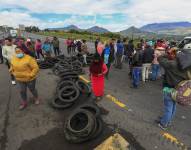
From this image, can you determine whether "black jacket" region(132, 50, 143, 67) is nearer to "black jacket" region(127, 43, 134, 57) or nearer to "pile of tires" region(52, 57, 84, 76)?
"pile of tires" region(52, 57, 84, 76)

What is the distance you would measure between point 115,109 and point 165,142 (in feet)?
6.76

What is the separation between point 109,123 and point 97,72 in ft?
6.38

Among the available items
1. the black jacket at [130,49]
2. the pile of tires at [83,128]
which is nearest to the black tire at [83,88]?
the pile of tires at [83,128]

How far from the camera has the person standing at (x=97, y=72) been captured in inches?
254

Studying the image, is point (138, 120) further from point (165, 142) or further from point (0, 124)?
point (0, 124)

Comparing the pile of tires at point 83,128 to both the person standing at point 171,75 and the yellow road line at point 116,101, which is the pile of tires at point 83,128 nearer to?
the yellow road line at point 116,101

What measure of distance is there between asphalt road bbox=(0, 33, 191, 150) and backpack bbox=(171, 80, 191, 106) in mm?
1047

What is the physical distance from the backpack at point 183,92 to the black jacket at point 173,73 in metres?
0.12

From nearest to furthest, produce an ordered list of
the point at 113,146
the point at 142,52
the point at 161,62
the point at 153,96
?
the point at 113,146
the point at 161,62
the point at 153,96
the point at 142,52

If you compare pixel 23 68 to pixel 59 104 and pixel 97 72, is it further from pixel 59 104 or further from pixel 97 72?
pixel 97 72

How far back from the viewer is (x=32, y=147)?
14.3 feet

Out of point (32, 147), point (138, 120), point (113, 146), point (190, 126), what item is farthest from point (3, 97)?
point (190, 126)

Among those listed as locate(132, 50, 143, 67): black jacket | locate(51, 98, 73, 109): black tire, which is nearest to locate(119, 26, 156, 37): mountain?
locate(132, 50, 143, 67): black jacket

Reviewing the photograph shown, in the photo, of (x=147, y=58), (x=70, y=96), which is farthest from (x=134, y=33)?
(x=70, y=96)
